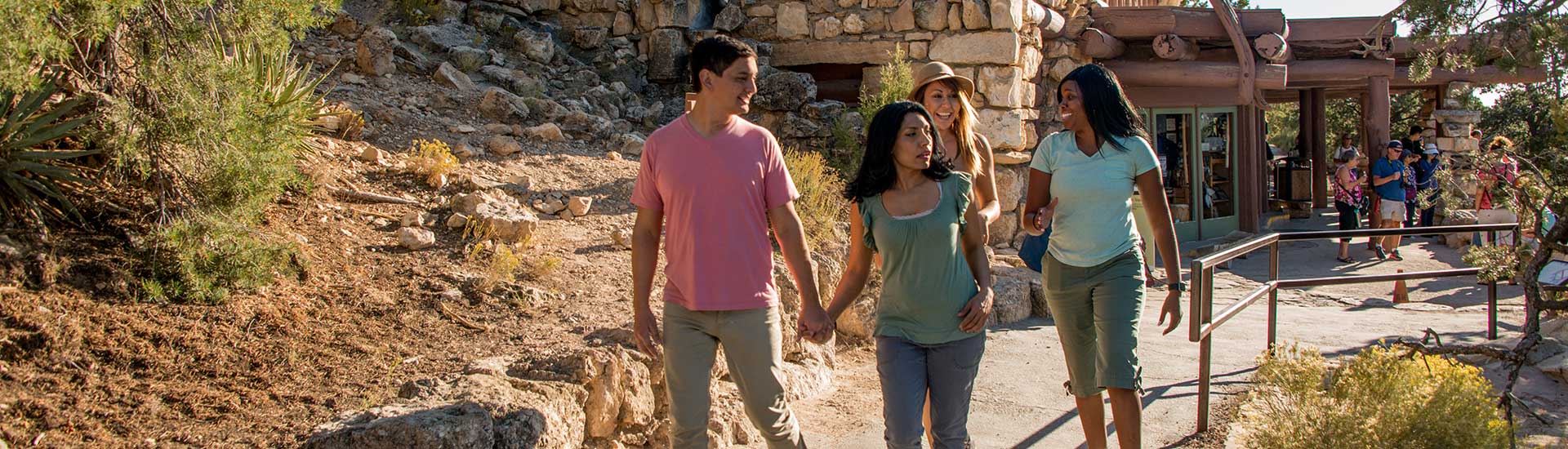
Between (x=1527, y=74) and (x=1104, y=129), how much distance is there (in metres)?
13.9

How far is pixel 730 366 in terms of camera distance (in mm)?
3422

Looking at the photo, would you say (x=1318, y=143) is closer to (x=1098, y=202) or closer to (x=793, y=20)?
(x=793, y=20)

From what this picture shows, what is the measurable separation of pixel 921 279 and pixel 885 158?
1.35ft

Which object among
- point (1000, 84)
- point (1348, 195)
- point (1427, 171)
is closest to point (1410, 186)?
point (1348, 195)

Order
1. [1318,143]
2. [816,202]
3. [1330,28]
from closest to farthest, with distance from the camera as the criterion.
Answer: [816,202] → [1330,28] → [1318,143]

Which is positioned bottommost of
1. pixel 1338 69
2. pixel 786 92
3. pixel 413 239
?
pixel 413 239

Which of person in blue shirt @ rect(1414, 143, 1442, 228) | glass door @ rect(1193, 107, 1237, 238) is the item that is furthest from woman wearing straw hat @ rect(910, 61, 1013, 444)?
person in blue shirt @ rect(1414, 143, 1442, 228)

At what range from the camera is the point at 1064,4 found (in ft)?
35.6

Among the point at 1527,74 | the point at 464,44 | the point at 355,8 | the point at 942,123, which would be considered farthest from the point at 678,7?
the point at 1527,74

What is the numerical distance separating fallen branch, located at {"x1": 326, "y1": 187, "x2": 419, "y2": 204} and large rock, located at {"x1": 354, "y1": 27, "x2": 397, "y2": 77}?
280 cm

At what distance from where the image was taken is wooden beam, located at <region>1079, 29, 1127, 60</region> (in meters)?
10.9

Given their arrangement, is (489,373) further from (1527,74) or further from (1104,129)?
(1527,74)

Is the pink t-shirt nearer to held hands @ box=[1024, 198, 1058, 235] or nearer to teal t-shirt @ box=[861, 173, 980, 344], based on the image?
teal t-shirt @ box=[861, 173, 980, 344]

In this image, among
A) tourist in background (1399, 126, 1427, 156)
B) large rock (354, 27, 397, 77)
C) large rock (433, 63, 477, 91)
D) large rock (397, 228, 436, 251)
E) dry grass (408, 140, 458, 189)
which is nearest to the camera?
large rock (397, 228, 436, 251)
